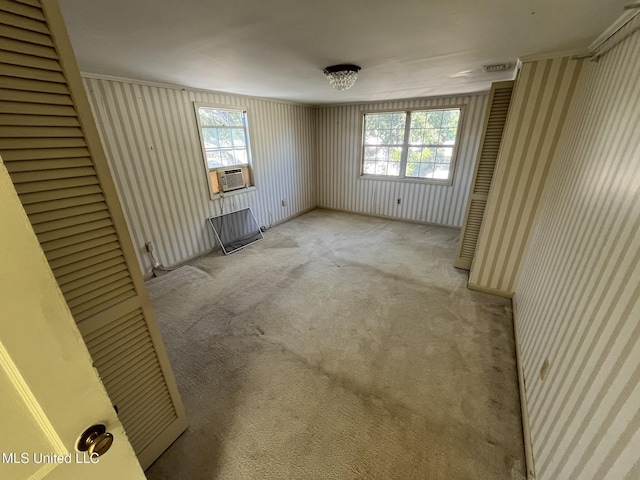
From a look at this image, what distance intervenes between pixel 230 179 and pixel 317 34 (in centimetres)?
293

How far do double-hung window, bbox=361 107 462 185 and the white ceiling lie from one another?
2.03m

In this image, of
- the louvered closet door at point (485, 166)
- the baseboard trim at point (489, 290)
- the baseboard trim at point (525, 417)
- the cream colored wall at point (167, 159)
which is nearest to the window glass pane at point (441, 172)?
the louvered closet door at point (485, 166)

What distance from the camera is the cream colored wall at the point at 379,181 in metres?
4.34

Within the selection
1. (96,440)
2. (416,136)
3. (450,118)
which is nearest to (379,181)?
(416,136)

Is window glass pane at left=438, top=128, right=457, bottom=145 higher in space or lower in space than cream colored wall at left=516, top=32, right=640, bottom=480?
higher

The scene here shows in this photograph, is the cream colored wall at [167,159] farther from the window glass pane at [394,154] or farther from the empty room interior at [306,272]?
the window glass pane at [394,154]

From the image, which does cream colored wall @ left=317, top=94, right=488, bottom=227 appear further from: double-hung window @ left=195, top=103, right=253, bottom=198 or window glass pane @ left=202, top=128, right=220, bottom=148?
window glass pane @ left=202, top=128, right=220, bottom=148

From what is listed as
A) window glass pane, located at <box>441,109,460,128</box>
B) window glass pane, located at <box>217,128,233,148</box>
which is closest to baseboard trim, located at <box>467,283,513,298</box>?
window glass pane, located at <box>441,109,460,128</box>

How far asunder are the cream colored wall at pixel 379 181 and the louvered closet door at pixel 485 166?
1677mm

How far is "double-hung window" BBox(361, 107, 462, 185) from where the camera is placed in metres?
4.53

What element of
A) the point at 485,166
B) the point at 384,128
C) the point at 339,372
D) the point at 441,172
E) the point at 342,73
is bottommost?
the point at 339,372

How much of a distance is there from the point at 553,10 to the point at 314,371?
2.56m

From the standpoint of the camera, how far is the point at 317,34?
1.61 m

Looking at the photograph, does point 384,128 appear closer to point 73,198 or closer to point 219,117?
point 219,117
